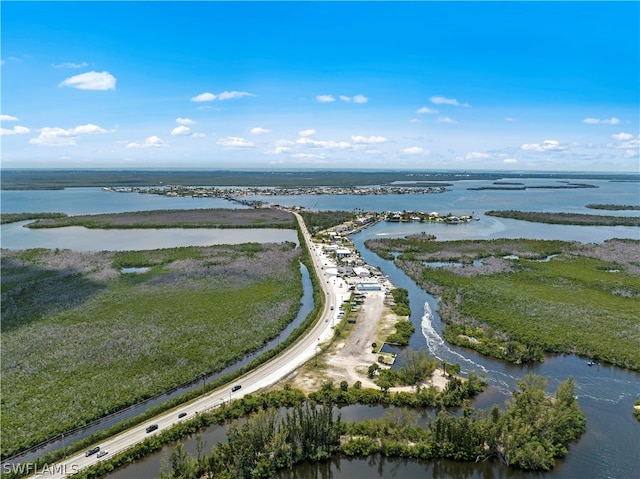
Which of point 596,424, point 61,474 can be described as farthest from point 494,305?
point 61,474

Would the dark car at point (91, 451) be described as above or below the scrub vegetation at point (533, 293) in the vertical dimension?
below

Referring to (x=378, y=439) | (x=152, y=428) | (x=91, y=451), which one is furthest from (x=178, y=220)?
(x=378, y=439)

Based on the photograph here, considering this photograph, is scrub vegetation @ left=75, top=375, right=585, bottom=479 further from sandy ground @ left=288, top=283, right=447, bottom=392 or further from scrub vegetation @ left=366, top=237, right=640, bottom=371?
scrub vegetation @ left=366, top=237, right=640, bottom=371

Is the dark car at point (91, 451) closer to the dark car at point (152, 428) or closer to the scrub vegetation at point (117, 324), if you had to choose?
the dark car at point (152, 428)

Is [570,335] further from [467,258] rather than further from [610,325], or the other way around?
[467,258]

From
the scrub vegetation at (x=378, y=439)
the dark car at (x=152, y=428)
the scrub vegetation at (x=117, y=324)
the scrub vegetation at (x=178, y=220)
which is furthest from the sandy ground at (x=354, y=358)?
the scrub vegetation at (x=178, y=220)

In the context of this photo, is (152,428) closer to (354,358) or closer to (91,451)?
(91,451)

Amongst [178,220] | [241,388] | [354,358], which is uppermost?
[178,220]
